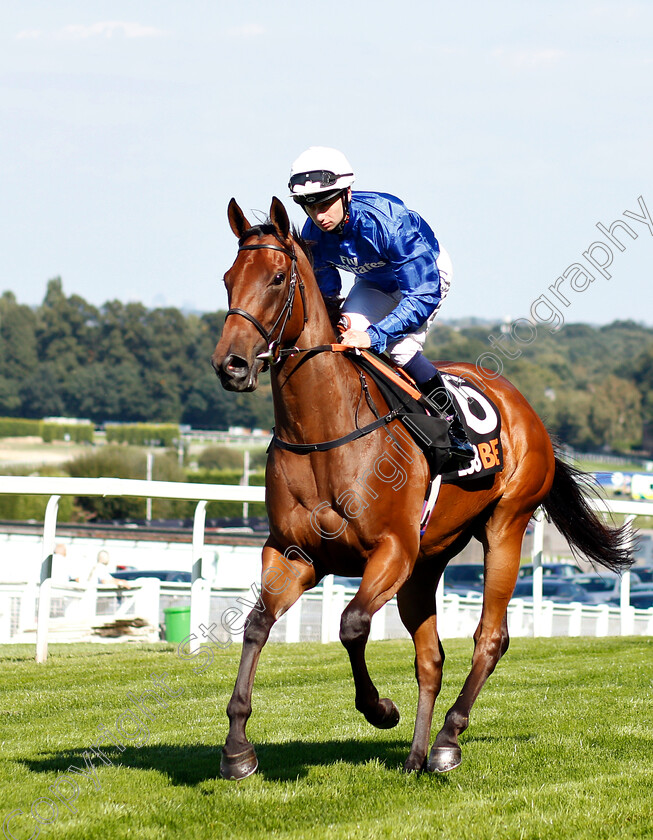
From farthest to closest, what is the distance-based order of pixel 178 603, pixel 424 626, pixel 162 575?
pixel 162 575
pixel 178 603
pixel 424 626

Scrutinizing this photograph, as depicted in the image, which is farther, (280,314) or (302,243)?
(302,243)

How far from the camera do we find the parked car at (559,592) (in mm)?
20094

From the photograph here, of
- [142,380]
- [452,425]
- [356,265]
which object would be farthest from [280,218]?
[142,380]

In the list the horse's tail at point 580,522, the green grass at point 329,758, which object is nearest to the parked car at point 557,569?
the green grass at point 329,758

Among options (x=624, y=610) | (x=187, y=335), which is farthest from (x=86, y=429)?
(x=624, y=610)

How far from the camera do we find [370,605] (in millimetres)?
3838

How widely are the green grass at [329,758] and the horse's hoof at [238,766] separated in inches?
3.0

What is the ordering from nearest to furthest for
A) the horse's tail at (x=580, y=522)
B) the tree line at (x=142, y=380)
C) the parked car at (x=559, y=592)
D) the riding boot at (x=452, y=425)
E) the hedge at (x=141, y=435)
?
the riding boot at (x=452, y=425)
the horse's tail at (x=580, y=522)
the parked car at (x=559, y=592)
the hedge at (x=141, y=435)
the tree line at (x=142, y=380)

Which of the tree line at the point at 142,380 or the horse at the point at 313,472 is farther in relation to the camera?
the tree line at the point at 142,380

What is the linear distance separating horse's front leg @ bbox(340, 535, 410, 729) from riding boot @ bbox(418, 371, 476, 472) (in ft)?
2.29

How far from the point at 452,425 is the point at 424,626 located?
0.94m

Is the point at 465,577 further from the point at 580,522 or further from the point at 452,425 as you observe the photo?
the point at 452,425

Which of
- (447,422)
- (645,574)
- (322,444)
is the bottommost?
(645,574)

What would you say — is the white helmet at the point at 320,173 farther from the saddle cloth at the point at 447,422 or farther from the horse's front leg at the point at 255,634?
the horse's front leg at the point at 255,634
